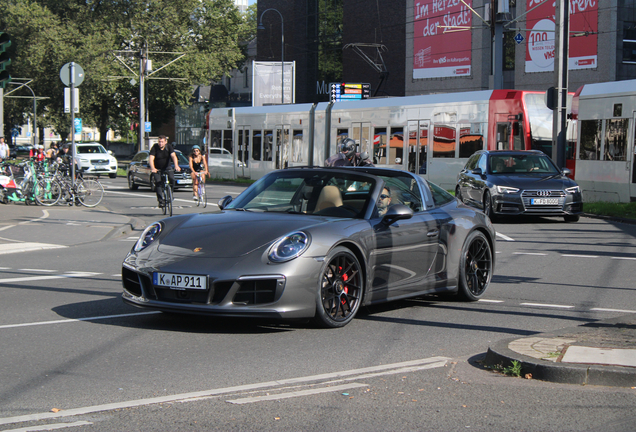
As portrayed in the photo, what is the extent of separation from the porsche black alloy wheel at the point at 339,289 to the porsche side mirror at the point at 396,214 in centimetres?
58

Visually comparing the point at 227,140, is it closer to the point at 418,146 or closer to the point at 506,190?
the point at 418,146

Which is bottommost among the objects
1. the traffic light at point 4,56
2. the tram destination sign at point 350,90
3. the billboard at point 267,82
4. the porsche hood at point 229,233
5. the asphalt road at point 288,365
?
the asphalt road at point 288,365

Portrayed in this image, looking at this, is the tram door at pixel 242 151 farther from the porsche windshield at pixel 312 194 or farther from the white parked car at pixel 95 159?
the porsche windshield at pixel 312 194

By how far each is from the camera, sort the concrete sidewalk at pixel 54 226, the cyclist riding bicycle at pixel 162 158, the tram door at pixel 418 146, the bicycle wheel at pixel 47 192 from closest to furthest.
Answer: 1. the concrete sidewalk at pixel 54 226
2. the cyclist riding bicycle at pixel 162 158
3. the bicycle wheel at pixel 47 192
4. the tram door at pixel 418 146

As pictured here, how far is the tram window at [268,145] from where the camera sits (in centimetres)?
3469

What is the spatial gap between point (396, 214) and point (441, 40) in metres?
44.4

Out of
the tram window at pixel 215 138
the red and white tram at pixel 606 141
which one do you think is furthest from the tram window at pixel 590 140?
the tram window at pixel 215 138

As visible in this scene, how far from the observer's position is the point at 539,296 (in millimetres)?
8414

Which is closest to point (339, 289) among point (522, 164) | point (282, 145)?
point (522, 164)

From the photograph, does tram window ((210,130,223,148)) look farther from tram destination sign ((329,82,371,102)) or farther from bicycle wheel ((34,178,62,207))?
bicycle wheel ((34,178,62,207))

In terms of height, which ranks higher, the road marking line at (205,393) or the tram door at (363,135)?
the tram door at (363,135)

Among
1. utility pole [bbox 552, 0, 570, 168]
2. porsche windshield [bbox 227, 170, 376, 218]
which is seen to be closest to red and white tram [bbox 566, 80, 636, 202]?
utility pole [bbox 552, 0, 570, 168]

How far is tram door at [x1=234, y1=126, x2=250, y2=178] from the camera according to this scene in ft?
119

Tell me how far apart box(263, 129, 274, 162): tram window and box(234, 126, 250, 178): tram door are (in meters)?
1.29
